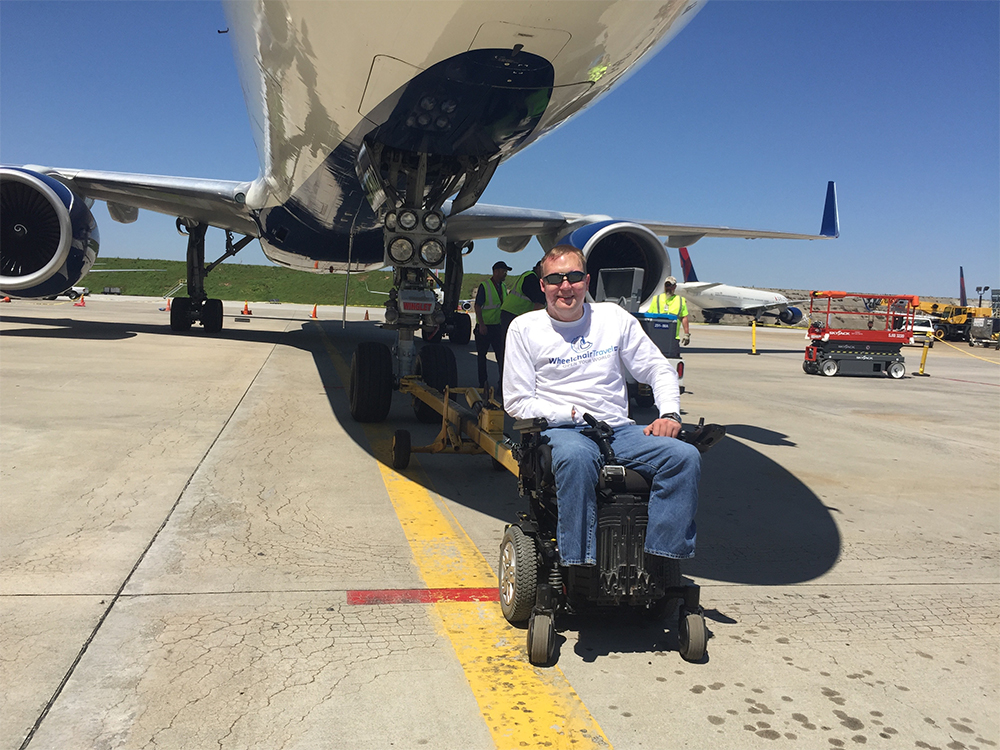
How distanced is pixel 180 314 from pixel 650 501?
43.7ft

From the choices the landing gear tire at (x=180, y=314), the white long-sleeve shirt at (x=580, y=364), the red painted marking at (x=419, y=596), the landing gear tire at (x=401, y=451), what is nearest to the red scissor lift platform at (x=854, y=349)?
the landing gear tire at (x=401, y=451)

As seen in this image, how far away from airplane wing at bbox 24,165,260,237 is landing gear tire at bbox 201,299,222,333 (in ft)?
7.62

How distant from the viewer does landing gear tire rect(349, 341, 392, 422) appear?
6301mm

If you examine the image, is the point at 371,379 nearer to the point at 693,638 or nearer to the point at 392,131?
the point at 392,131

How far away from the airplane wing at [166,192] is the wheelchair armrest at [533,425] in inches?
350

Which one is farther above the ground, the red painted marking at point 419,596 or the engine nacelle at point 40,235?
the engine nacelle at point 40,235

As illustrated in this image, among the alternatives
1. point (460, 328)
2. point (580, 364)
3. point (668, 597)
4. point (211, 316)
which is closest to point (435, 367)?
point (580, 364)

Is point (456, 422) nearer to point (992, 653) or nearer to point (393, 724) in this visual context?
point (393, 724)

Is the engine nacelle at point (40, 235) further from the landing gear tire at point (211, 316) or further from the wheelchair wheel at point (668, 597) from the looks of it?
the wheelchair wheel at point (668, 597)

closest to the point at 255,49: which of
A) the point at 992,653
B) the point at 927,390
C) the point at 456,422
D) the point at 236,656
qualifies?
the point at 456,422

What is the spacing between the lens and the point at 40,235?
10.7 metres

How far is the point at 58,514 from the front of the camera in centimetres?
378

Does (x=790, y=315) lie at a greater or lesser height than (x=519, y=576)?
greater

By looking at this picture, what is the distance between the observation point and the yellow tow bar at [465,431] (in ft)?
13.3
